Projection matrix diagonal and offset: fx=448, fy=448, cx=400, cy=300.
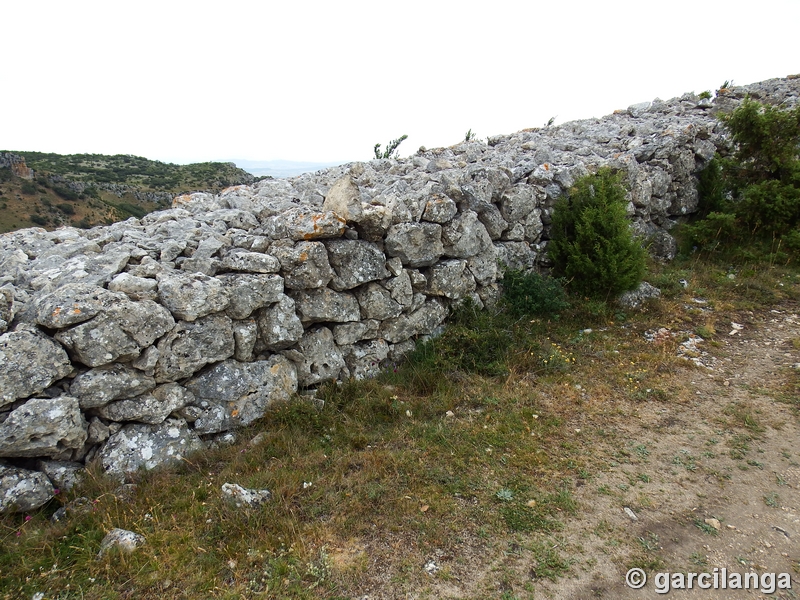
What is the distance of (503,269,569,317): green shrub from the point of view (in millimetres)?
7934

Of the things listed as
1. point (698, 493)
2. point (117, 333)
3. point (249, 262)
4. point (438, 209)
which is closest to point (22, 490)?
point (117, 333)

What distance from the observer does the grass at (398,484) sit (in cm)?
368

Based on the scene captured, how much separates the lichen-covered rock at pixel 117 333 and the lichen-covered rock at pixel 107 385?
118 millimetres

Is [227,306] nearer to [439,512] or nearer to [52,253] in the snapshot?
[52,253]

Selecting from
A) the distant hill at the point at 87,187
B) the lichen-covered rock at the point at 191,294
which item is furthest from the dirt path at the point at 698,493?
the distant hill at the point at 87,187

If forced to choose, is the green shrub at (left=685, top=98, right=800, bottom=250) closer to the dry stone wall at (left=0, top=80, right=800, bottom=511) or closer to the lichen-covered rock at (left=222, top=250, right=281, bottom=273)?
the dry stone wall at (left=0, top=80, right=800, bottom=511)

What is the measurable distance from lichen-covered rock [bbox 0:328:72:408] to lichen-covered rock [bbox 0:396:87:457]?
15cm

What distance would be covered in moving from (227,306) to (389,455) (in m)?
2.61

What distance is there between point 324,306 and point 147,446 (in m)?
2.62

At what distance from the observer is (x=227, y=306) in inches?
214

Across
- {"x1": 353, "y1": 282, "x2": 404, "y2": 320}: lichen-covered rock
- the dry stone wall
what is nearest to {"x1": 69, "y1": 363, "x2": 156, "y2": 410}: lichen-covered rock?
the dry stone wall

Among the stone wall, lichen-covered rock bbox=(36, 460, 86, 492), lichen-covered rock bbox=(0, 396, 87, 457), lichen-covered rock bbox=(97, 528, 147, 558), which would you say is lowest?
lichen-covered rock bbox=(97, 528, 147, 558)

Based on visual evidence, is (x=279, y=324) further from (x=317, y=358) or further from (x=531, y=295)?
(x=531, y=295)

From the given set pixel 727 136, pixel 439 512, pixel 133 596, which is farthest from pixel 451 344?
pixel 727 136
